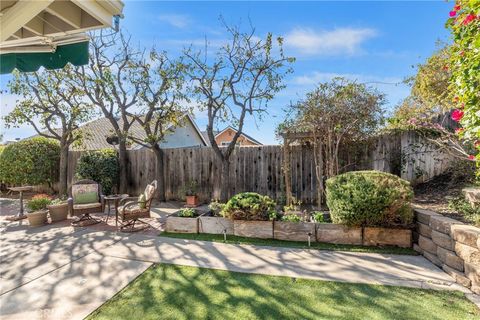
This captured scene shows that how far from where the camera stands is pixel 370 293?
2.98 metres

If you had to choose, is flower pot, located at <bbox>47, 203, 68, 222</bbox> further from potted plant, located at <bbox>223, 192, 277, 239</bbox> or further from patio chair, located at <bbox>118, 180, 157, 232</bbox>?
potted plant, located at <bbox>223, 192, 277, 239</bbox>

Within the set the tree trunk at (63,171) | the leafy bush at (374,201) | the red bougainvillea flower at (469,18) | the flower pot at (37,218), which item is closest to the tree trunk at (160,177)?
the flower pot at (37,218)

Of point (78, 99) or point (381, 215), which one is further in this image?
point (78, 99)

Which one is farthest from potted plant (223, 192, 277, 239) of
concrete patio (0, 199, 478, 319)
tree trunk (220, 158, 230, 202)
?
tree trunk (220, 158, 230, 202)

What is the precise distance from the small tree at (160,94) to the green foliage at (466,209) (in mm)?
7326

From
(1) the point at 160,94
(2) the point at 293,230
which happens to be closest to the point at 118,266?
(2) the point at 293,230

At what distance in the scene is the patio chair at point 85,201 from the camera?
596 cm

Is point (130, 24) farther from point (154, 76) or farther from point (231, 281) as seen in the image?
point (231, 281)

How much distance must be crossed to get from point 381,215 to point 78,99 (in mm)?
9860

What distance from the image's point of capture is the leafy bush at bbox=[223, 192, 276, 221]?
4.95 meters

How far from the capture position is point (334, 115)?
6391mm

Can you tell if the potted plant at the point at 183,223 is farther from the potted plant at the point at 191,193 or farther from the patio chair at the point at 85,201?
the potted plant at the point at 191,193

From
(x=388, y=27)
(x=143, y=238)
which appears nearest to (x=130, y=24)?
(x=143, y=238)

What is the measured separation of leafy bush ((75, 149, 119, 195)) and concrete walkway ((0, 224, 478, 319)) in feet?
12.9
